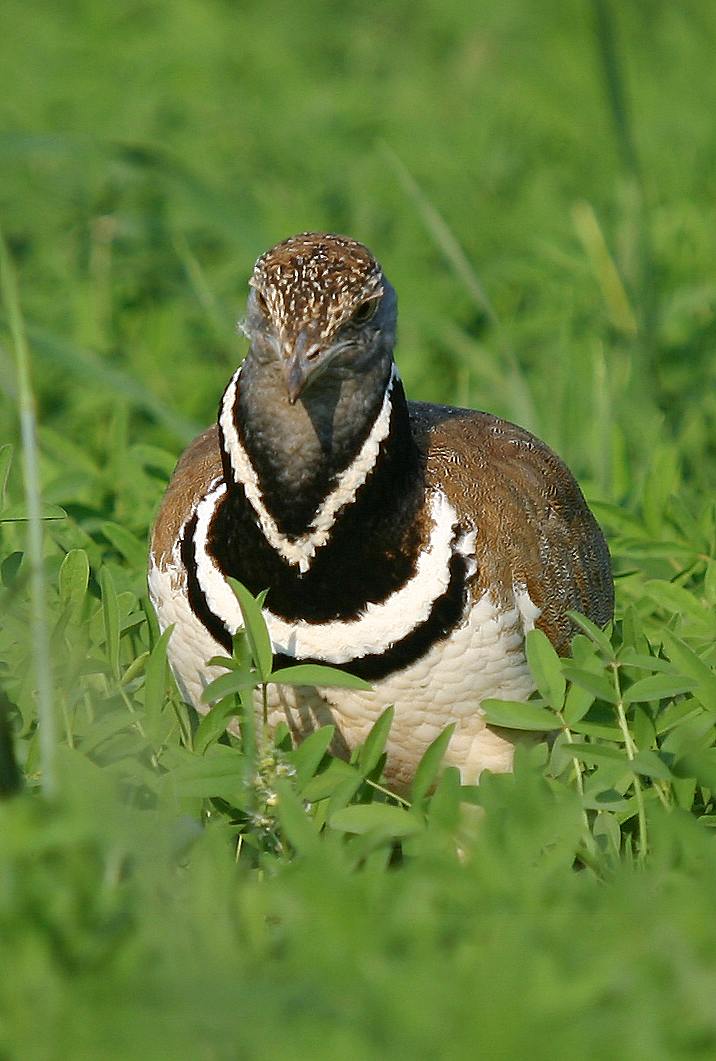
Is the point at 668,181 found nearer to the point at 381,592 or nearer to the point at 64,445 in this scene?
the point at 64,445

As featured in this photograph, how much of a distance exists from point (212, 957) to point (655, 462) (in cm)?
243

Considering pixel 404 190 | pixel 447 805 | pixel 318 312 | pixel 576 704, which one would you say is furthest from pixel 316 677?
pixel 404 190

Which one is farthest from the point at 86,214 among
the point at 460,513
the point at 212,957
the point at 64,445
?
the point at 212,957

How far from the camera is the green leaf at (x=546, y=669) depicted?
288cm

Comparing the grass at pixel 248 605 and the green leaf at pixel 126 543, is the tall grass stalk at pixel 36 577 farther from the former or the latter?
the green leaf at pixel 126 543

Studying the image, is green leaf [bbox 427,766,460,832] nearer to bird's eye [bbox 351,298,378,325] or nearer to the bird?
the bird

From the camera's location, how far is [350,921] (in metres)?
1.99

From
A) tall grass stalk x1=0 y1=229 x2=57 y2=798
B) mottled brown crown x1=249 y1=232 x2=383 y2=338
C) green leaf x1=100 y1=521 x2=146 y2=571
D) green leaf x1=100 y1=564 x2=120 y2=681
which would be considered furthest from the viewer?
green leaf x1=100 y1=521 x2=146 y2=571

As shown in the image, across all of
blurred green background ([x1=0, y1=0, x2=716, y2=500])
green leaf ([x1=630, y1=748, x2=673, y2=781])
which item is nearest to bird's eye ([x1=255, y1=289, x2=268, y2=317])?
blurred green background ([x1=0, y1=0, x2=716, y2=500])

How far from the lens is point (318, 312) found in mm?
2955

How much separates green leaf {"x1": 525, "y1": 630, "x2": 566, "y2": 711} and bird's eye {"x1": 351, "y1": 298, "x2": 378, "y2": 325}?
0.69 meters

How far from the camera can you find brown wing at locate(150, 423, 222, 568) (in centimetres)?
334

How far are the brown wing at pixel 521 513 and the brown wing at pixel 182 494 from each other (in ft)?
1.53

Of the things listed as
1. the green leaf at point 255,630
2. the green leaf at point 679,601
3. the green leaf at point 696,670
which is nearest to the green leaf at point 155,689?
the green leaf at point 255,630
